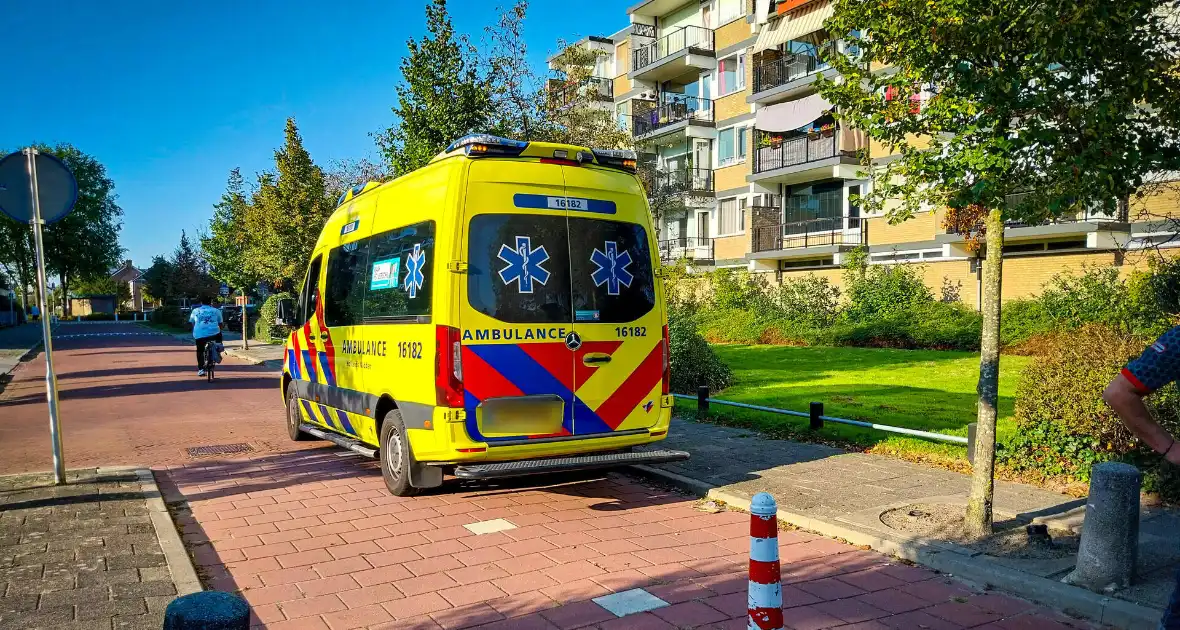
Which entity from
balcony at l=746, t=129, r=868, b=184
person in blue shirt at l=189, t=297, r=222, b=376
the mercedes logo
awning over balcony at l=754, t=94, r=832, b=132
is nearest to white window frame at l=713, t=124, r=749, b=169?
balcony at l=746, t=129, r=868, b=184

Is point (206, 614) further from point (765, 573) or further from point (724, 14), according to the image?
point (724, 14)

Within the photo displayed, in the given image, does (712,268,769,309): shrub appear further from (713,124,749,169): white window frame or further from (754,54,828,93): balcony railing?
(754,54,828,93): balcony railing

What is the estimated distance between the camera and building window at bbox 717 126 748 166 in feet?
114

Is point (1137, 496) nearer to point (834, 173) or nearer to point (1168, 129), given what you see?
point (1168, 129)

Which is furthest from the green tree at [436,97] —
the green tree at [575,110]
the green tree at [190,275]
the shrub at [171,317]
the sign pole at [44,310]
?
the green tree at [190,275]

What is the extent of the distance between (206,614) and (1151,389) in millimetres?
3110

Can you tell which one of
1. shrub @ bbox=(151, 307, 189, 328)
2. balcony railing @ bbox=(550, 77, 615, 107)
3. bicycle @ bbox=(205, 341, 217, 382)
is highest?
balcony railing @ bbox=(550, 77, 615, 107)

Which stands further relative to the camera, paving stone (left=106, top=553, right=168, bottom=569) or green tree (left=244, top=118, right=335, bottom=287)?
green tree (left=244, top=118, right=335, bottom=287)

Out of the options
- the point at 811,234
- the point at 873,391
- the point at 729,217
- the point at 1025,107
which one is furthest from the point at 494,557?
the point at 729,217

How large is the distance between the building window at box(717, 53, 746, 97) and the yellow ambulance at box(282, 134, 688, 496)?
95.5ft

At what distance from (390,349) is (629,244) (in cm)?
230

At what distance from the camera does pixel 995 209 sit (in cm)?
533

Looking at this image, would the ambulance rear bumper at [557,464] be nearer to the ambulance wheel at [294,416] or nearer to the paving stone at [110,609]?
the paving stone at [110,609]

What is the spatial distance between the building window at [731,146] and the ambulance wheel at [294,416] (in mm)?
27121
